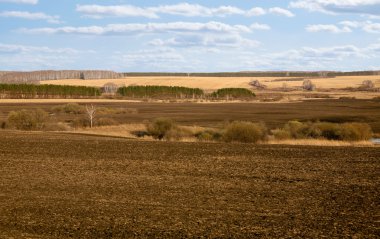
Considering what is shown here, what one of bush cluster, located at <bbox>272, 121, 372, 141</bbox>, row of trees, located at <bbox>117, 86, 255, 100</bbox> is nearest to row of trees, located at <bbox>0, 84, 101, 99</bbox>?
row of trees, located at <bbox>117, 86, 255, 100</bbox>

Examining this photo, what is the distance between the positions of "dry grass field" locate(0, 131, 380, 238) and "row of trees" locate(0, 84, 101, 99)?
133548 millimetres

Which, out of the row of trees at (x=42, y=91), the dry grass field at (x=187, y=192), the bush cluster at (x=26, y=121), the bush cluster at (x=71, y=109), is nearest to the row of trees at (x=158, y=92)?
the row of trees at (x=42, y=91)

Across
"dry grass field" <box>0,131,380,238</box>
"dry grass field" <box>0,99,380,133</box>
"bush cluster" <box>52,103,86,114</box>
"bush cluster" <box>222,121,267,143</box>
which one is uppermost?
"dry grass field" <box>0,131,380,238</box>

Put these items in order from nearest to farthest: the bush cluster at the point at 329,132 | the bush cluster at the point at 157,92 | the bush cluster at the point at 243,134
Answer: the bush cluster at the point at 243,134 → the bush cluster at the point at 329,132 → the bush cluster at the point at 157,92

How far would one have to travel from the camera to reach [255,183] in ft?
68.4

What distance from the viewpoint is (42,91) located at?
164750mm

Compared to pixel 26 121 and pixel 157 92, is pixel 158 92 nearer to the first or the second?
pixel 157 92

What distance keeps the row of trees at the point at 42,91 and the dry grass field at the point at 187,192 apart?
133548 millimetres

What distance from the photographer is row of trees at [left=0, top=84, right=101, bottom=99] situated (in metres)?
160

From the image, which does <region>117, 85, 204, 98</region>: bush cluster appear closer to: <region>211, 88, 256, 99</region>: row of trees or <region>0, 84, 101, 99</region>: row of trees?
<region>211, 88, 256, 99</region>: row of trees

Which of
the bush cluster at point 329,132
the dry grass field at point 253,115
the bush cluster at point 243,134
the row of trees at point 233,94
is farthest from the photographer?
the row of trees at point 233,94

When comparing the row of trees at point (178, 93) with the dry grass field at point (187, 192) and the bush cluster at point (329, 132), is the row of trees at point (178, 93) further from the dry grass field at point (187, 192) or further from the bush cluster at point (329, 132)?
the dry grass field at point (187, 192)

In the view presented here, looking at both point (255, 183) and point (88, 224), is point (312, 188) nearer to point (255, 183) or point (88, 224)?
point (255, 183)

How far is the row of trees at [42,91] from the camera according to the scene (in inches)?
6300
